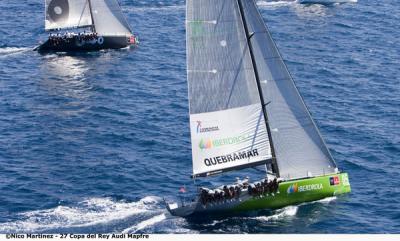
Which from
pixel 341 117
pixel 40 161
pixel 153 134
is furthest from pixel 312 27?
pixel 40 161

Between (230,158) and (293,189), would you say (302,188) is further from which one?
(230,158)

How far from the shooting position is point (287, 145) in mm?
87250

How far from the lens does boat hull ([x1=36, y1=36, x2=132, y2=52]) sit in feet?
461

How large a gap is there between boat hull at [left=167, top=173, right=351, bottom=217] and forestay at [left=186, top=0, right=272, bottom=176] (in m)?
3.21

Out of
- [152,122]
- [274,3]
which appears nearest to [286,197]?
[152,122]

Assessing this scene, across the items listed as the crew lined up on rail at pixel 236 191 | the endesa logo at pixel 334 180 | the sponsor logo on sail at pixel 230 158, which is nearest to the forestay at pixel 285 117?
the endesa logo at pixel 334 180

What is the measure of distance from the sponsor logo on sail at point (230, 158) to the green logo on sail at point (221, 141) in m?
1.18

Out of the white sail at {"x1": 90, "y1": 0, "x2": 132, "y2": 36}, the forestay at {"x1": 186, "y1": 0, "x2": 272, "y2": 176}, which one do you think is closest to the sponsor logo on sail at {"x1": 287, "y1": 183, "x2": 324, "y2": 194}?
the forestay at {"x1": 186, "y1": 0, "x2": 272, "y2": 176}

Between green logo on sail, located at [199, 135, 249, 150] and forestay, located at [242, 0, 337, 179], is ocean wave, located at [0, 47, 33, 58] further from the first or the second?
forestay, located at [242, 0, 337, 179]

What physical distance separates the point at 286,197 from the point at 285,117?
7.66 metres

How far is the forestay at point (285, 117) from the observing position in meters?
84.3

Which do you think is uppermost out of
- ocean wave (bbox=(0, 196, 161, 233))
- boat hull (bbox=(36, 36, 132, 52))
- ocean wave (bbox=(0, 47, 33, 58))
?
boat hull (bbox=(36, 36, 132, 52))

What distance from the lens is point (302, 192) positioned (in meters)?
86.6

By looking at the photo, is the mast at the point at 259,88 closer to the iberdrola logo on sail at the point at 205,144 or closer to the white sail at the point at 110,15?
the iberdrola logo on sail at the point at 205,144
